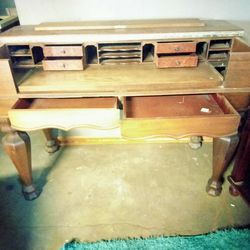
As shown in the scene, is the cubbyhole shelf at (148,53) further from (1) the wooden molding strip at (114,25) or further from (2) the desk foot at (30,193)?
(2) the desk foot at (30,193)

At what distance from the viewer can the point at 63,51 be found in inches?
46.9

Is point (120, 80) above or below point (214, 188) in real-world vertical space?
above

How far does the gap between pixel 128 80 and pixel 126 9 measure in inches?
20.6

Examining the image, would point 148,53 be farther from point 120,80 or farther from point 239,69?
point 239,69

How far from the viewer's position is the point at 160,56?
1239mm

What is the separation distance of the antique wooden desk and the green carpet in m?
0.33

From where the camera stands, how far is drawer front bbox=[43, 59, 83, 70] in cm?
121

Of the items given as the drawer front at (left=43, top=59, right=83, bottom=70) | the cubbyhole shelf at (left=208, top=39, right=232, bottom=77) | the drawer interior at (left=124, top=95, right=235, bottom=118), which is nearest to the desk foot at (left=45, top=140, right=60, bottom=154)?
the drawer front at (left=43, top=59, right=83, bottom=70)

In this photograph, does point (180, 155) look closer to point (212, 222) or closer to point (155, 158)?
point (155, 158)

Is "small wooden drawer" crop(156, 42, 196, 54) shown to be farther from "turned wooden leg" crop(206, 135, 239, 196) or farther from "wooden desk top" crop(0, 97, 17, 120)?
"wooden desk top" crop(0, 97, 17, 120)

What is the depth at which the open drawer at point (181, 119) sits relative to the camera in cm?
104

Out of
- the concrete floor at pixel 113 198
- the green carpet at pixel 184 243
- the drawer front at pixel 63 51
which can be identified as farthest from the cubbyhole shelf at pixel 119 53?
the green carpet at pixel 184 243

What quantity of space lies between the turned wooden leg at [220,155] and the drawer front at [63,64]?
79cm

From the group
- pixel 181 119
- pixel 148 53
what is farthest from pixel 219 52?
pixel 181 119
